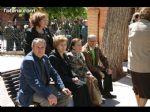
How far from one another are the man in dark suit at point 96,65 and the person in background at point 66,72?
1.06 meters

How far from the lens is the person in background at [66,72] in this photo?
249 inches

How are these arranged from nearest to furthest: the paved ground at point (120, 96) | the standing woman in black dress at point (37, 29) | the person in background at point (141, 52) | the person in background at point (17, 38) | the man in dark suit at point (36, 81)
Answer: the man in dark suit at point (36, 81) → the person in background at point (141, 52) → the standing woman in black dress at point (37, 29) → the paved ground at point (120, 96) → the person in background at point (17, 38)

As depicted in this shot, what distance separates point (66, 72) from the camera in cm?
649

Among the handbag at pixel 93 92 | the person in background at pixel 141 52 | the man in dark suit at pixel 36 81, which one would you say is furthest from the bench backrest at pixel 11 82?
the person in background at pixel 141 52

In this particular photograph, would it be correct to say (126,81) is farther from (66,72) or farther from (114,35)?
(66,72)

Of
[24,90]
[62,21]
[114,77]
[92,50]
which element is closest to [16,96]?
[24,90]

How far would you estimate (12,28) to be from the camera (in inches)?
804

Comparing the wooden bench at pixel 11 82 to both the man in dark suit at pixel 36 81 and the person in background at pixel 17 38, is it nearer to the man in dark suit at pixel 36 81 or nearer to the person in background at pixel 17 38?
the man in dark suit at pixel 36 81

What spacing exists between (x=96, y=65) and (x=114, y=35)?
261 centimetres

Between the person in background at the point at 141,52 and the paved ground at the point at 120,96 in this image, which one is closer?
the person in background at the point at 141,52

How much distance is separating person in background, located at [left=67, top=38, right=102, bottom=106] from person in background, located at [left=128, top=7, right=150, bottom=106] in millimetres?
1177

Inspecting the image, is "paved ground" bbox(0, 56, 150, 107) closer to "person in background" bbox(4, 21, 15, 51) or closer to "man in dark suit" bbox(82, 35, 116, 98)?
"man in dark suit" bbox(82, 35, 116, 98)
